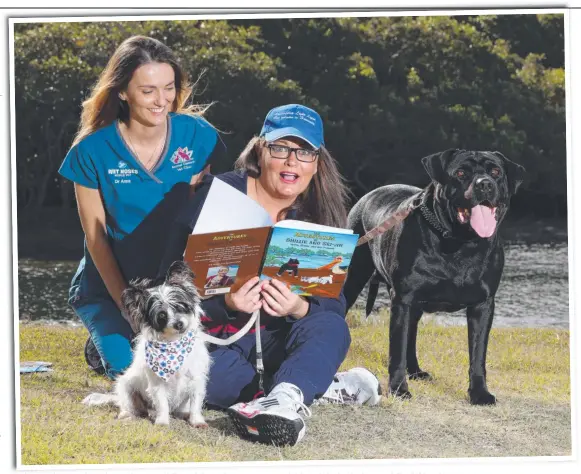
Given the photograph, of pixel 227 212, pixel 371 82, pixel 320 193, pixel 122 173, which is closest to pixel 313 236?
pixel 227 212

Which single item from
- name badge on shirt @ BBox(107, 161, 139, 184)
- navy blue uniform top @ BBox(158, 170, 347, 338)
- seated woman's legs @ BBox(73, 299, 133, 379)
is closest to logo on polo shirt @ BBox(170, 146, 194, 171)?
name badge on shirt @ BBox(107, 161, 139, 184)

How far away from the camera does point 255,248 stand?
3.38 meters

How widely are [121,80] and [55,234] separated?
3.22 metres

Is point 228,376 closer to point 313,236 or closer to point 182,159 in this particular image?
point 313,236

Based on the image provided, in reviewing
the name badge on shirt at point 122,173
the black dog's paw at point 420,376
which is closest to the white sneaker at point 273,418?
the black dog's paw at point 420,376

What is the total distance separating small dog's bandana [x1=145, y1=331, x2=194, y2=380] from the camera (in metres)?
3.44

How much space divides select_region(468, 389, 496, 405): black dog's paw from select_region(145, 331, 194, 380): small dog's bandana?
1496mm

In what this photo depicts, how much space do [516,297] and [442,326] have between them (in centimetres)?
163

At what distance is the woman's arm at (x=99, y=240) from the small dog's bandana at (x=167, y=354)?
2.50ft

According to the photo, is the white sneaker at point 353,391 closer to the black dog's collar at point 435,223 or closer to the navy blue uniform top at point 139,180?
the black dog's collar at point 435,223

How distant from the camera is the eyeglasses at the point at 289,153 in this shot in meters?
3.65

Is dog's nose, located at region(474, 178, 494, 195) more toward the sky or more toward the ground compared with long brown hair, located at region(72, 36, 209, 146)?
more toward the ground

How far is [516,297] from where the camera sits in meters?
7.17

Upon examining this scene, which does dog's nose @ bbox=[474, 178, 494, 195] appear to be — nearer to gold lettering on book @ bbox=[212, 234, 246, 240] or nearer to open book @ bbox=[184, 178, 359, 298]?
open book @ bbox=[184, 178, 359, 298]
